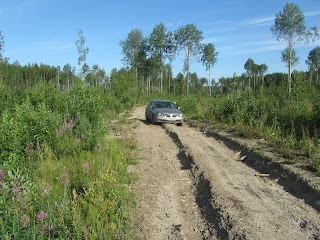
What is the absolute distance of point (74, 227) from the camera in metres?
3.45

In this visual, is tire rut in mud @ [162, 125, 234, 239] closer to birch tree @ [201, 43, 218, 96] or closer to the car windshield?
the car windshield

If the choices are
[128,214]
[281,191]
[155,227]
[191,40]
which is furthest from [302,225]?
[191,40]

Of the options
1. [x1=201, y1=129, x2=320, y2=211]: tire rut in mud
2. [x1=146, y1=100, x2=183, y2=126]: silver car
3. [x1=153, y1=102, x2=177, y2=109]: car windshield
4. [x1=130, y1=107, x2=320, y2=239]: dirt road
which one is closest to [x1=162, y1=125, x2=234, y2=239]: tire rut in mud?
[x1=130, y1=107, x2=320, y2=239]: dirt road

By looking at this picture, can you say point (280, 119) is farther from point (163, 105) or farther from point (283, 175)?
point (163, 105)

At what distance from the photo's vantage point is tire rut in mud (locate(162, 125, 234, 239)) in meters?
3.86

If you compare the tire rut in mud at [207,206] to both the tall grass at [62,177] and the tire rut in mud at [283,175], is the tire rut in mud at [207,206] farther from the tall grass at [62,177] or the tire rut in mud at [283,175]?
the tire rut in mud at [283,175]

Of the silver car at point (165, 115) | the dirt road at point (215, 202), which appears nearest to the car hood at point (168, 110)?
the silver car at point (165, 115)

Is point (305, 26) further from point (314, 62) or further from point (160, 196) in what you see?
point (314, 62)

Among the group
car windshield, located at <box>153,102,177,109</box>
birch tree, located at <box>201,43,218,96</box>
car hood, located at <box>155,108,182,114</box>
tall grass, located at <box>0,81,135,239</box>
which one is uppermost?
birch tree, located at <box>201,43,218,96</box>

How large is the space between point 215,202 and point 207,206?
18 centimetres

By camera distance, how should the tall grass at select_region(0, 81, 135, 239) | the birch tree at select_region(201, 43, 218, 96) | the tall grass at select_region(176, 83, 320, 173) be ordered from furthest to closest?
the birch tree at select_region(201, 43, 218, 96) → the tall grass at select_region(176, 83, 320, 173) → the tall grass at select_region(0, 81, 135, 239)

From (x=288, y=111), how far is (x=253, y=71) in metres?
79.0

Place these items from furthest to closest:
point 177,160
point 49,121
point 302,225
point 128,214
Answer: point 177,160
point 49,121
point 128,214
point 302,225

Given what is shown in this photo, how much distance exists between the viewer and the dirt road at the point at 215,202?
3.82 metres
